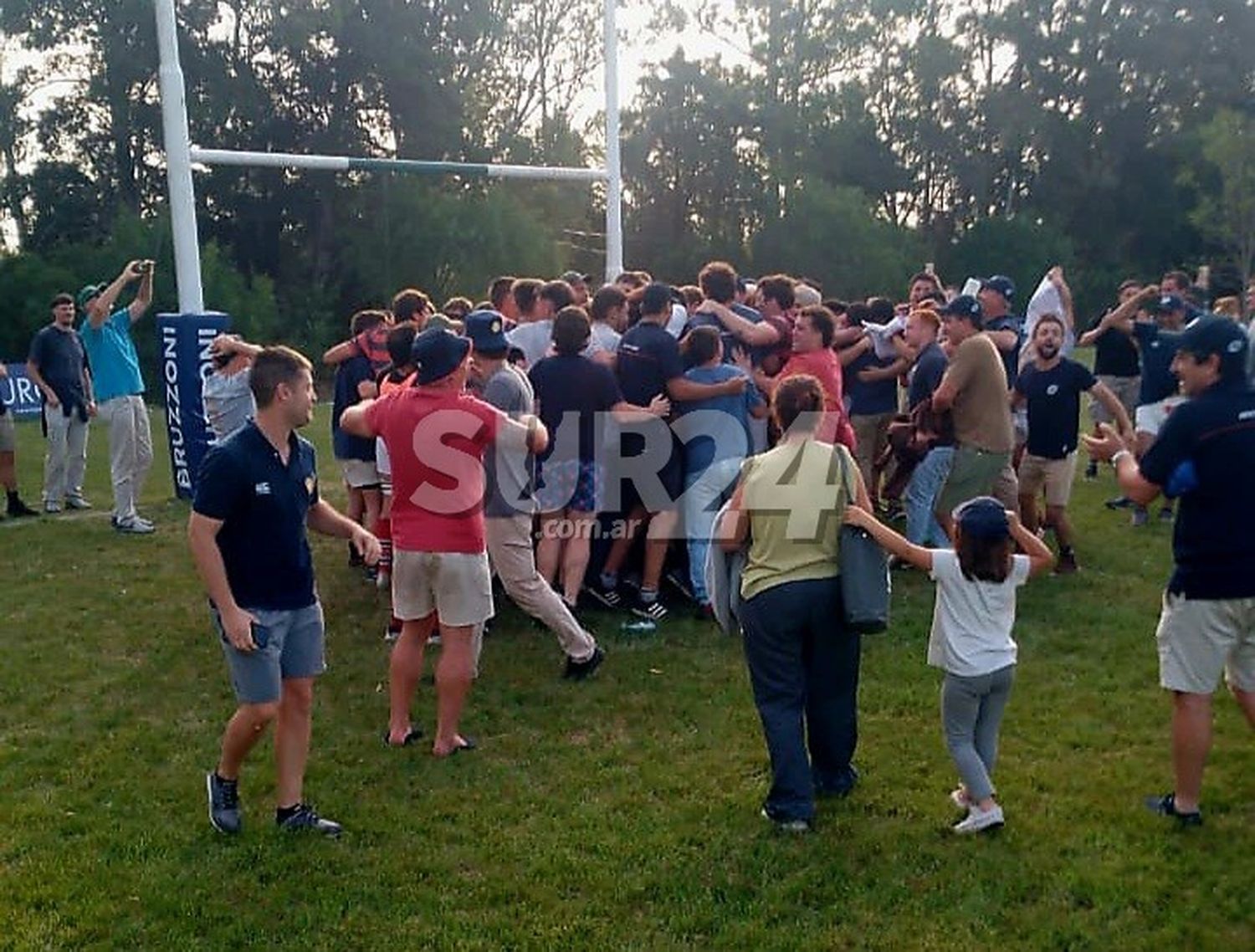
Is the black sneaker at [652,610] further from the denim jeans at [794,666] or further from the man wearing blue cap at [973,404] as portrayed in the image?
the denim jeans at [794,666]

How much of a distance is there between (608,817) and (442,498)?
58.7 inches

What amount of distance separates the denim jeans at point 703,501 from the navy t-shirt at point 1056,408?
2.37 m

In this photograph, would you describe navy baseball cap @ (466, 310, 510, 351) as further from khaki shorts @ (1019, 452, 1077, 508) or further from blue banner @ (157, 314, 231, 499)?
blue banner @ (157, 314, 231, 499)

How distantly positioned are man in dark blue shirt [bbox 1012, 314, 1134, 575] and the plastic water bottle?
3015 millimetres

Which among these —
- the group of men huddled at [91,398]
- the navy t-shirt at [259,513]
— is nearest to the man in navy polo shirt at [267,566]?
the navy t-shirt at [259,513]

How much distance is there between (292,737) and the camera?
178 inches

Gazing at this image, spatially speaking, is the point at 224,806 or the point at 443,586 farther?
the point at 443,586

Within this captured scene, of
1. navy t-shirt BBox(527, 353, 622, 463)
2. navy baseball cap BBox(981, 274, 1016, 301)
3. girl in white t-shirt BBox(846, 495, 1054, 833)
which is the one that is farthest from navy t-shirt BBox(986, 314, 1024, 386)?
girl in white t-shirt BBox(846, 495, 1054, 833)

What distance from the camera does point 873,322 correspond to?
380 inches

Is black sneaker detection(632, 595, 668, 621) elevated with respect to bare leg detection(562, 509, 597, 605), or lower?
lower

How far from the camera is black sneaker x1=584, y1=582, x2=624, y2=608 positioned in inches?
298

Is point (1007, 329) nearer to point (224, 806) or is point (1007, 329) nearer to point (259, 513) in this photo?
point (259, 513)

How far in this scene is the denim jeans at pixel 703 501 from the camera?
7.15 m

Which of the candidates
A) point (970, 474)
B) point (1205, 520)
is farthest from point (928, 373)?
point (1205, 520)
